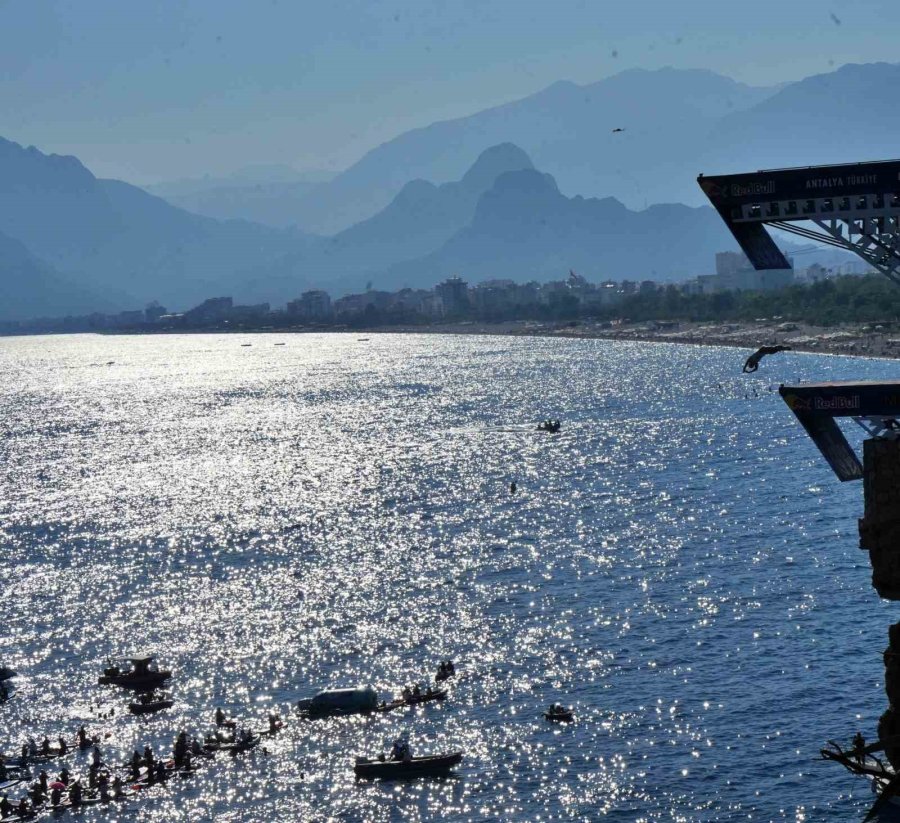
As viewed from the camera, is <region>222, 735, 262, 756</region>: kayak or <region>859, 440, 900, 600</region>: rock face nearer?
<region>859, 440, 900, 600</region>: rock face

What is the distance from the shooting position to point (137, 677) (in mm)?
59844

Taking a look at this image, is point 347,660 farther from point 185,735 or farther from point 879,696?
Answer: point 879,696

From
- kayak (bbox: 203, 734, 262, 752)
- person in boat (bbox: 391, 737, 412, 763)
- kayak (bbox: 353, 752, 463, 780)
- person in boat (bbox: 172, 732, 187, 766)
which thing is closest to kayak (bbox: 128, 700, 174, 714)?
person in boat (bbox: 172, 732, 187, 766)

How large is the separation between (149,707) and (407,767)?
14.2 metres

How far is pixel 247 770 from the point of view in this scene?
50.8m

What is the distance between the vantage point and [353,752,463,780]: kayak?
4925cm

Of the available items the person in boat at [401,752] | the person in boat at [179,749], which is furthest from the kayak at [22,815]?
the person in boat at [401,752]

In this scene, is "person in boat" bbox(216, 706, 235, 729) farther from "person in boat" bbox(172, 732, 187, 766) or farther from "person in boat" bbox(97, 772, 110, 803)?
"person in boat" bbox(97, 772, 110, 803)

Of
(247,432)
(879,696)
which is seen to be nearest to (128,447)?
(247,432)

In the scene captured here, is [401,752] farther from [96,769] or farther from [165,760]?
[96,769]

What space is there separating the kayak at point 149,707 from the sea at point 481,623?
478 millimetres

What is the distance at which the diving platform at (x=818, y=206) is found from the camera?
3045cm

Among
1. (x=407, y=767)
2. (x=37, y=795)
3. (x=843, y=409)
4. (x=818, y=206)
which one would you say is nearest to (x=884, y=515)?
(x=843, y=409)

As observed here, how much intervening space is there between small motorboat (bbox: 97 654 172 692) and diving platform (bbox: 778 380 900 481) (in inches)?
1406
